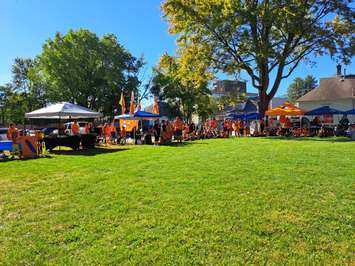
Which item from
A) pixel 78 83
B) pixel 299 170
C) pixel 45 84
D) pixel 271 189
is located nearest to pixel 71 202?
pixel 271 189

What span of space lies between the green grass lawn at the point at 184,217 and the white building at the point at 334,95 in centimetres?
4080

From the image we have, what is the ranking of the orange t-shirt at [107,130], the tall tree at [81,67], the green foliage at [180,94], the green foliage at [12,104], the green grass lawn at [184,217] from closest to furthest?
the green grass lawn at [184,217], the orange t-shirt at [107,130], the tall tree at [81,67], the green foliage at [180,94], the green foliage at [12,104]

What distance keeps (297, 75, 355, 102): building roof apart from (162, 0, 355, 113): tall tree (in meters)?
21.3

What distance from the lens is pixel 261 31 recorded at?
79.6 feet

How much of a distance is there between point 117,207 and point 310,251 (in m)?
2.91

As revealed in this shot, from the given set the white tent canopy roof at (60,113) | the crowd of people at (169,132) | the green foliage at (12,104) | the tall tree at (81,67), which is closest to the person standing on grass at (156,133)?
the crowd of people at (169,132)

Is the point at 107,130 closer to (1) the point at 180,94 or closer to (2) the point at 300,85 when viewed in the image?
(1) the point at 180,94

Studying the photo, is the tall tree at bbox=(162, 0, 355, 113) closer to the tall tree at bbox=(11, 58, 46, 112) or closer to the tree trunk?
the tree trunk

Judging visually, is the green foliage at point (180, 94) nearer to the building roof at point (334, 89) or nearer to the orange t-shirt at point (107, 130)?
the building roof at point (334, 89)

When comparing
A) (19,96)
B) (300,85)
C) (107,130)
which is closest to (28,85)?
(19,96)

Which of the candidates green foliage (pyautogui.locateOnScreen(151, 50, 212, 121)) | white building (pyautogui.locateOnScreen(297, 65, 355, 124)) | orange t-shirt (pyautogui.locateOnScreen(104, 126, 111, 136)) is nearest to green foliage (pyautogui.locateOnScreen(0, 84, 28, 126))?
green foliage (pyautogui.locateOnScreen(151, 50, 212, 121))

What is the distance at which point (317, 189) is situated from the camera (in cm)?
558

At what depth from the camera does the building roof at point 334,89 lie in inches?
1722

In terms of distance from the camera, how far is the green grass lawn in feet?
11.2
